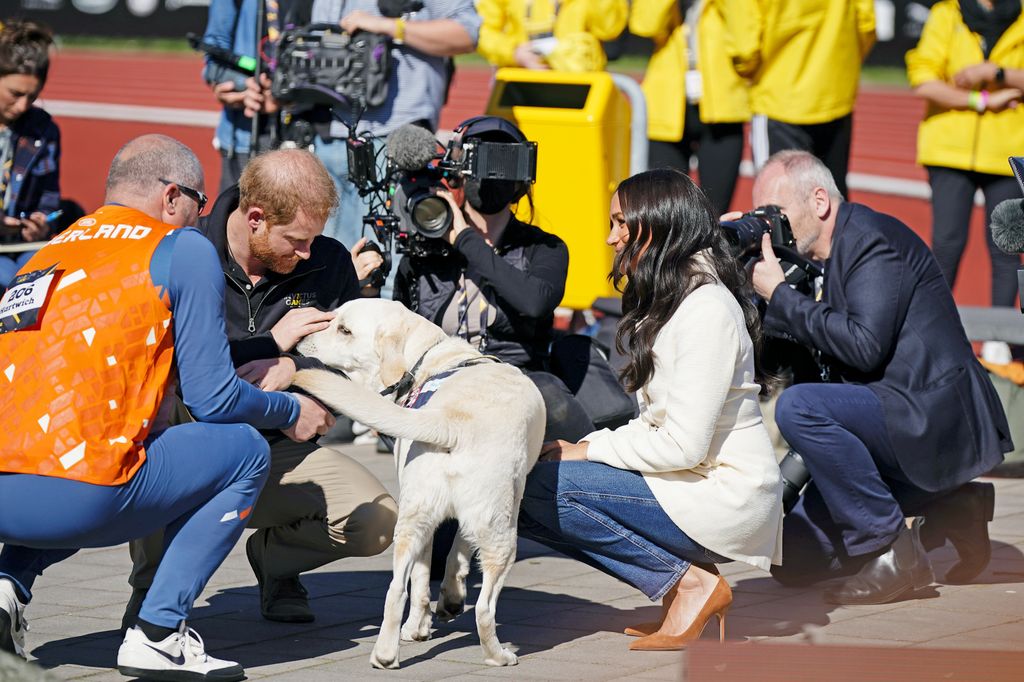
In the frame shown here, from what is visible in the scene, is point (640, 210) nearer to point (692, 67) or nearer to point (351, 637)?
point (351, 637)

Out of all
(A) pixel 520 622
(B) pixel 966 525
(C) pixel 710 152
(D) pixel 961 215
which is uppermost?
(C) pixel 710 152

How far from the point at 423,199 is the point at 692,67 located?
12.8 feet

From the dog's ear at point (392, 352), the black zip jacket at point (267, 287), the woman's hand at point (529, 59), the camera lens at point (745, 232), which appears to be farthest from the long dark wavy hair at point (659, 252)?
the woman's hand at point (529, 59)

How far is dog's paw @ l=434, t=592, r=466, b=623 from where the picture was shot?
4648 mm

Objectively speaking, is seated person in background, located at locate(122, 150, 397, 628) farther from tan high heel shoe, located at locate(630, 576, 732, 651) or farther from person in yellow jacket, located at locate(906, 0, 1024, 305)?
person in yellow jacket, located at locate(906, 0, 1024, 305)

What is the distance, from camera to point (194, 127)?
1723 centimetres

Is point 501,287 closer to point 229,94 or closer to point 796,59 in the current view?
point 229,94

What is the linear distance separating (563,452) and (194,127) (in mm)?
13449

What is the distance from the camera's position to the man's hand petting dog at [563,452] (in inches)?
185

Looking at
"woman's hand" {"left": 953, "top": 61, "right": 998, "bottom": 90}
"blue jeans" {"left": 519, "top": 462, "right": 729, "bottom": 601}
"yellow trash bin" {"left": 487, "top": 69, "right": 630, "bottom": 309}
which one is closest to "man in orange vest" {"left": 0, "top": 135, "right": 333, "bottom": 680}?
"blue jeans" {"left": 519, "top": 462, "right": 729, "bottom": 601}

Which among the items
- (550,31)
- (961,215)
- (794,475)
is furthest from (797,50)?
(794,475)

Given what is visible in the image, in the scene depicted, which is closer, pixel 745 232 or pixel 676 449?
pixel 676 449

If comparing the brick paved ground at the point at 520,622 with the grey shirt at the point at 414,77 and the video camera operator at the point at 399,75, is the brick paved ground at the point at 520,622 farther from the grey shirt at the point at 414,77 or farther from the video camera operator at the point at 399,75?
the grey shirt at the point at 414,77

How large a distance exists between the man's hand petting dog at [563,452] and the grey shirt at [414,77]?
129 inches
